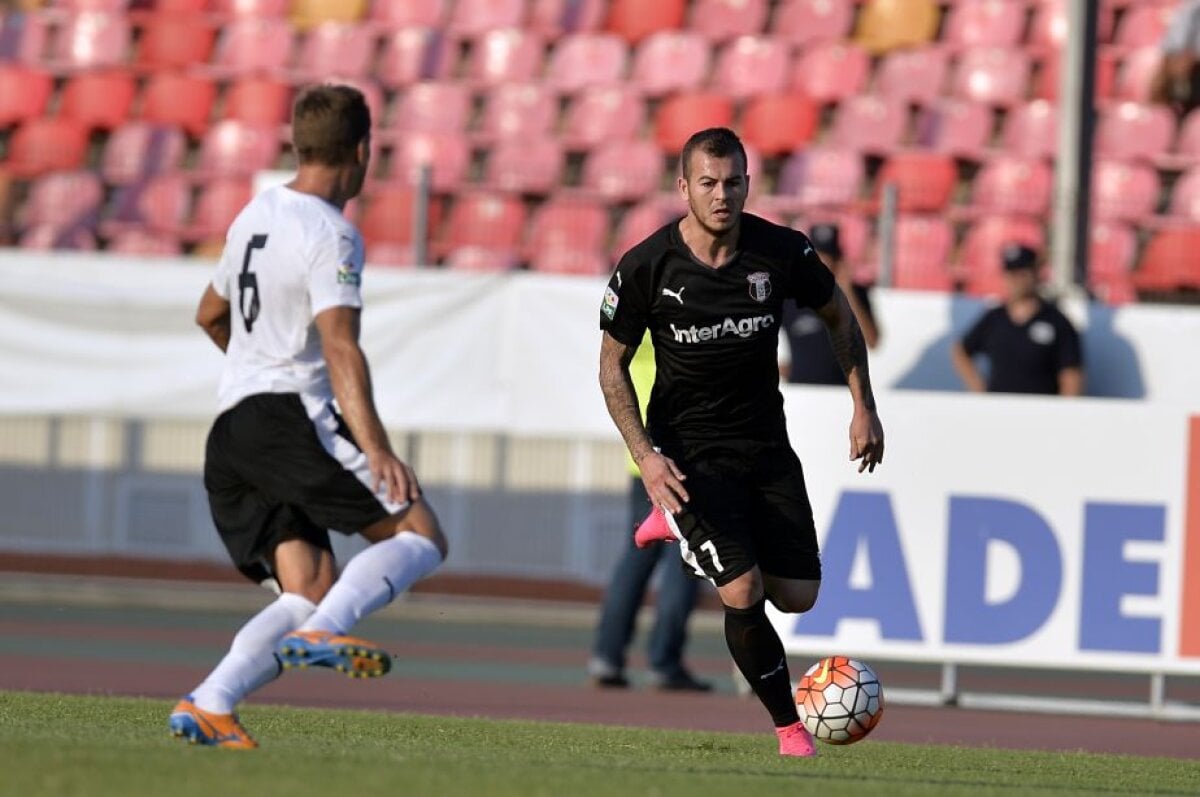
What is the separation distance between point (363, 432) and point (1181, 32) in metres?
10.8

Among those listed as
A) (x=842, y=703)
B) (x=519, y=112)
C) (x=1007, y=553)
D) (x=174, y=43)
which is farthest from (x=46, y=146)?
(x=842, y=703)

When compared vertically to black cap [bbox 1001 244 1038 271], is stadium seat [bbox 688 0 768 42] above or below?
above

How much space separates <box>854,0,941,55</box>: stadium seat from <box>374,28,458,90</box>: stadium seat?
12.6 ft

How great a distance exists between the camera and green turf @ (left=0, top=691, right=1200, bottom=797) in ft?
19.7

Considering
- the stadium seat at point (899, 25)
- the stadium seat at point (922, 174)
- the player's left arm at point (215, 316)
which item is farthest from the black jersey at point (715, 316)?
the stadium seat at point (899, 25)

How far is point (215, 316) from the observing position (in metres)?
7.22

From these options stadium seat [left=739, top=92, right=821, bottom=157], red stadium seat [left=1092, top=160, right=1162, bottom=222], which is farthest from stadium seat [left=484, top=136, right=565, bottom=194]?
red stadium seat [left=1092, top=160, right=1162, bottom=222]

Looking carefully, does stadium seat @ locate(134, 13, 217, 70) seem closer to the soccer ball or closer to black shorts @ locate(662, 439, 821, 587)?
black shorts @ locate(662, 439, 821, 587)

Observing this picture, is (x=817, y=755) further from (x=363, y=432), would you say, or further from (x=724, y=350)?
(x=363, y=432)

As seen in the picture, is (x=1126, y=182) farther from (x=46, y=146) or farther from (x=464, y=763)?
(x=464, y=763)

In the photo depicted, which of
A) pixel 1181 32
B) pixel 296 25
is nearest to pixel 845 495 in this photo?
pixel 1181 32

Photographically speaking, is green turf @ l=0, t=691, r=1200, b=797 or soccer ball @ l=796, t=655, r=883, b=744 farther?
soccer ball @ l=796, t=655, r=883, b=744

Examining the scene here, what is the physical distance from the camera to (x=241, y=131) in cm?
1995

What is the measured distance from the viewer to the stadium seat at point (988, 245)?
17531 millimetres
